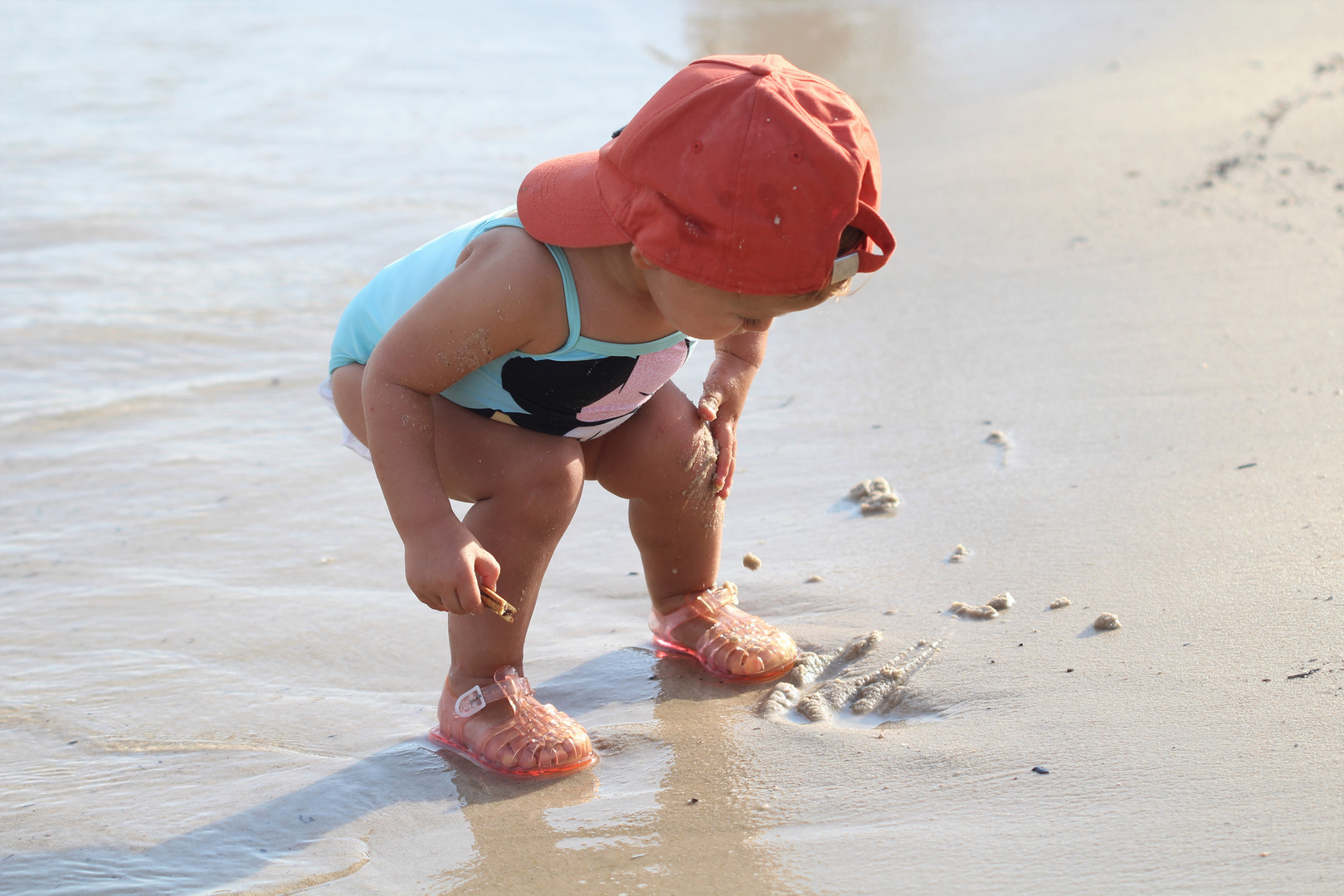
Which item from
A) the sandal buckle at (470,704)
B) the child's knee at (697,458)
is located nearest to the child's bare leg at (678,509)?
the child's knee at (697,458)

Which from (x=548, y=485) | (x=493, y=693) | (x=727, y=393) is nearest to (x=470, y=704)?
(x=493, y=693)

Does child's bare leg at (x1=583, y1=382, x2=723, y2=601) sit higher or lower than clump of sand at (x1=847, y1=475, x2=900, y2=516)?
higher

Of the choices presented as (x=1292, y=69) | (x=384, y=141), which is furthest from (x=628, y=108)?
(x=1292, y=69)

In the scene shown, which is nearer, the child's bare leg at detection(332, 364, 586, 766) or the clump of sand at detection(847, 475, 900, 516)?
the child's bare leg at detection(332, 364, 586, 766)

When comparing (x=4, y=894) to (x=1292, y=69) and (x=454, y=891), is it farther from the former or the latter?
(x=1292, y=69)

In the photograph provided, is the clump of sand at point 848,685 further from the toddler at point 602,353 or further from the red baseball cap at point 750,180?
Answer: the red baseball cap at point 750,180

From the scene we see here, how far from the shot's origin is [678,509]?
7.28ft

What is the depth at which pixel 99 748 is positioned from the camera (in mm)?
2031

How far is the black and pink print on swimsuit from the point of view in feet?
6.44

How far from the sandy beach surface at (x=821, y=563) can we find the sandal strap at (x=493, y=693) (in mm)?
93

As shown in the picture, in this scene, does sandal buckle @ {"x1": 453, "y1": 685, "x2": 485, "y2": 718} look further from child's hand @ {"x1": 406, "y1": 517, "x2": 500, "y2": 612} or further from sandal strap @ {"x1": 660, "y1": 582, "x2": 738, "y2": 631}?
sandal strap @ {"x1": 660, "y1": 582, "x2": 738, "y2": 631}

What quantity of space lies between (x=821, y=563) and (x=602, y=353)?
0.80m

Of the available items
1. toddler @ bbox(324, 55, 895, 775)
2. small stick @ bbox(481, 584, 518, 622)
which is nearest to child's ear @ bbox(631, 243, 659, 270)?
toddler @ bbox(324, 55, 895, 775)

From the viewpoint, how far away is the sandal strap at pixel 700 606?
2254 millimetres
